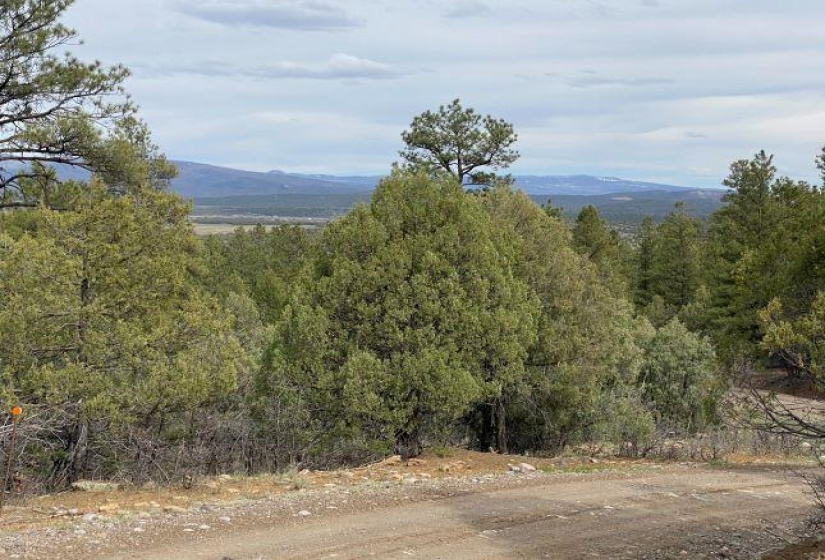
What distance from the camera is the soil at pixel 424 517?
912cm

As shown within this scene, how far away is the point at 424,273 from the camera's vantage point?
50.4ft

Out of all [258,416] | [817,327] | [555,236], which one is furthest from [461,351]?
[817,327]

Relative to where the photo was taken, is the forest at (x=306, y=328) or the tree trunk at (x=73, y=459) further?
the tree trunk at (x=73, y=459)

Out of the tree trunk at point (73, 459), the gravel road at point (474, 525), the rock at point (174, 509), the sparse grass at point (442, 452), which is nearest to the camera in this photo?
the gravel road at point (474, 525)

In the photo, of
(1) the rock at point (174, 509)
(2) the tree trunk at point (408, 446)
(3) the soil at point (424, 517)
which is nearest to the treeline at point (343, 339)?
(2) the tree trunk at point (408, 446)

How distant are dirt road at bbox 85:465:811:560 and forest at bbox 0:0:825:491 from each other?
169cm

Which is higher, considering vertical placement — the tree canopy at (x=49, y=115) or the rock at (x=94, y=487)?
the tree canopy at (x=49, y=115)

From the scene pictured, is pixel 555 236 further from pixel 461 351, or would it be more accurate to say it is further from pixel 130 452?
pixel 130 452

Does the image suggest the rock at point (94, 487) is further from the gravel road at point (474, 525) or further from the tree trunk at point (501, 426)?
the tree trunk at point (501, 426)

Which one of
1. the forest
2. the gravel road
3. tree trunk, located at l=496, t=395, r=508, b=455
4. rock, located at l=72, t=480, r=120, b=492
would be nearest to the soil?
the gravel road

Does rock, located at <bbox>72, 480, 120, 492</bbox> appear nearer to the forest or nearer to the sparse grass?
the forest

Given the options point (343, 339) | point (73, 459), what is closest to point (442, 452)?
point (343, 339)

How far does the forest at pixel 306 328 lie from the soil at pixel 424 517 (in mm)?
1448

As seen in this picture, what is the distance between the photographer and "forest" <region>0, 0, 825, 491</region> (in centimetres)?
1241
